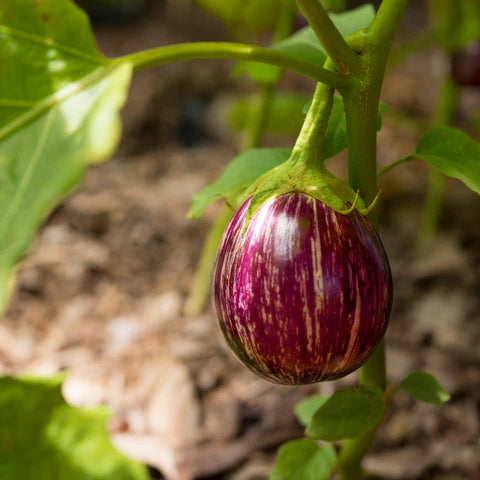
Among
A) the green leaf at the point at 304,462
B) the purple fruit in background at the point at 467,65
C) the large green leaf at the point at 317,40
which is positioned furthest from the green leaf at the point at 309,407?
the purple fruit in background at the point at 467,65

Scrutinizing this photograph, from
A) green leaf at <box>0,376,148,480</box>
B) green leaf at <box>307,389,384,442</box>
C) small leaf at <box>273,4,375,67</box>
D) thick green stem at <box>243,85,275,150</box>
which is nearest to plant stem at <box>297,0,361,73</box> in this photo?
small leaf at <box>273,4,375,67</box>

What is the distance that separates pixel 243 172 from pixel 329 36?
19 cm

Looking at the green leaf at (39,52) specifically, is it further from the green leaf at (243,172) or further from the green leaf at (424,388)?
the green leaf at (424,388)

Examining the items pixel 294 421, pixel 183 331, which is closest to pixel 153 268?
pixel 183 331

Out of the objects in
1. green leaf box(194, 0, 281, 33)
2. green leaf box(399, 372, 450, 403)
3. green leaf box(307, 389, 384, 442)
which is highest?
green leaf box(194, 0, 281, 33)

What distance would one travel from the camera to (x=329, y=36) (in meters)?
0.43

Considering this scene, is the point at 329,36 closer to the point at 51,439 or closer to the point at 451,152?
the point at 451,152

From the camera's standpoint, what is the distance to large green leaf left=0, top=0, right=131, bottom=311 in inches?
16.9

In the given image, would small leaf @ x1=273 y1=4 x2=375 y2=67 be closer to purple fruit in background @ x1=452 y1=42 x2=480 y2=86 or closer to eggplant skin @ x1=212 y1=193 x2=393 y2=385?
eggplant skin @ x1=212 y1=193 x2=393 y2=385

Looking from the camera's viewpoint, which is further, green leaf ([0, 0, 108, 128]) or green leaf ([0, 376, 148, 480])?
green leaf ([0, 376, 148, 480])

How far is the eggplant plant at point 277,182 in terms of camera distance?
1.38 ft

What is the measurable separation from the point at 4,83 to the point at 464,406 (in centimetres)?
83

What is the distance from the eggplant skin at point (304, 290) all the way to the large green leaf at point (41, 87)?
5.5 inches

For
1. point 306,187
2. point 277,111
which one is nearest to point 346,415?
point 306,187
